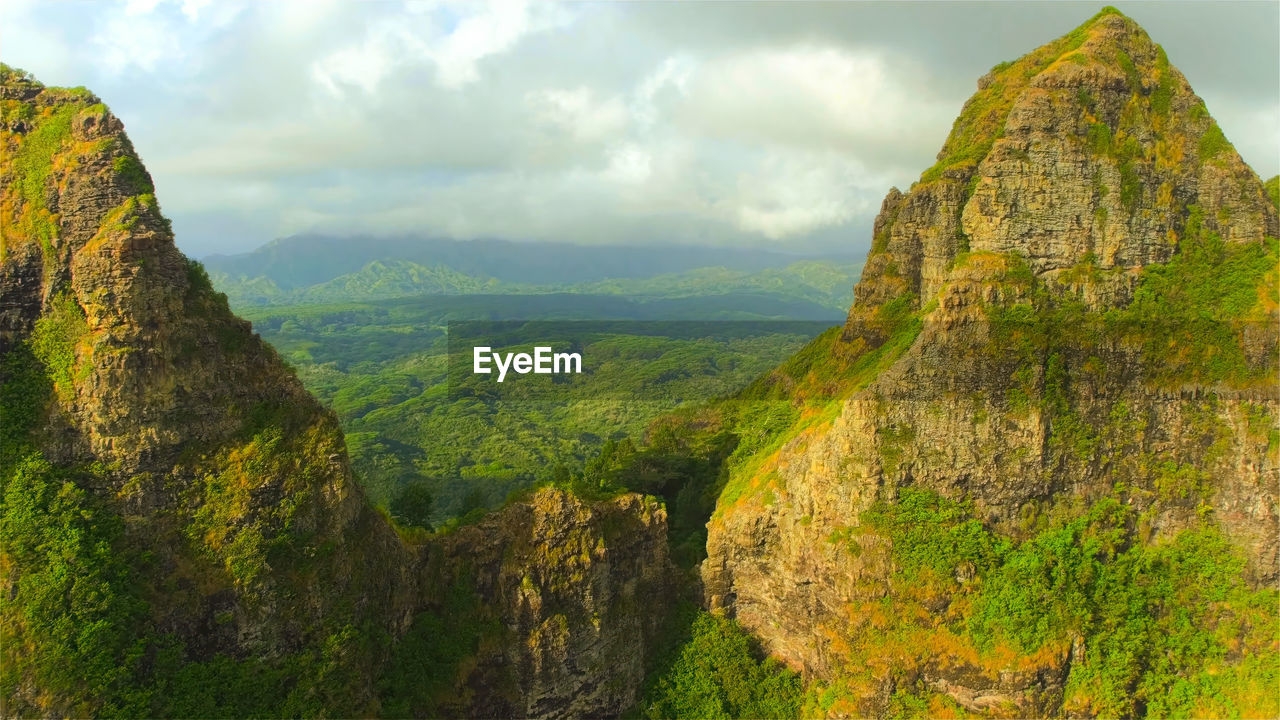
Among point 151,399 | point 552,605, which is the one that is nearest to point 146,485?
point 151,399

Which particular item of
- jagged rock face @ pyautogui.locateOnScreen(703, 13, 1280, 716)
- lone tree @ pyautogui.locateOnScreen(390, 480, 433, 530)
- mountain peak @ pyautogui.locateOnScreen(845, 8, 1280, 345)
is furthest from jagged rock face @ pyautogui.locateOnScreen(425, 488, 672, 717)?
mountain peak @ pyautogui.locateOnScreen(845, 8, 1280, 345)

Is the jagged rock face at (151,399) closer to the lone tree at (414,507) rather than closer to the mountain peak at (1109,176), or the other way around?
the lone tree at (414,507)

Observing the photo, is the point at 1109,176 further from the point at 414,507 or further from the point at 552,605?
the point at 414,507

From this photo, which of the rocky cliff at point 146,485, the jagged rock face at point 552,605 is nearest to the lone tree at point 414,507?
the jagged rock face at point 552,605

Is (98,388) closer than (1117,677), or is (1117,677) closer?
(98,388)

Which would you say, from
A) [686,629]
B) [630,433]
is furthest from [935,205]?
[630,433]

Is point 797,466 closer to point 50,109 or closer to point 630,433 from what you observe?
point 50,109

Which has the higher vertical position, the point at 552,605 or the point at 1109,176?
the point at 1109,176
